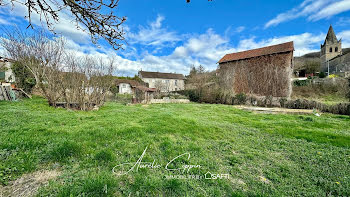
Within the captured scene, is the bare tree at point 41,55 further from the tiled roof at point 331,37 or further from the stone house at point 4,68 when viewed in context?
the tiled roof at point 331,37

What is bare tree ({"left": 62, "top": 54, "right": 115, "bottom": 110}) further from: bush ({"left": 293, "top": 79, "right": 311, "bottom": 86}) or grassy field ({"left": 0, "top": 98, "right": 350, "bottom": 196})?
bush ({"left": 293, "top": 79, "right": 311, "bottom": 86})

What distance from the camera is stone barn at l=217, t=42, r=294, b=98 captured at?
17.8 metres

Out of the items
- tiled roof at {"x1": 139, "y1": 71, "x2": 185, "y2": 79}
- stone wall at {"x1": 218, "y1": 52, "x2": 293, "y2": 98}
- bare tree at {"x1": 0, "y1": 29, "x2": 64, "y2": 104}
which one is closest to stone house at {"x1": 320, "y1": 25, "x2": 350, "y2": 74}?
stone wall at {"x1": 218, "y1": 52, "x2": 293, "y2": 98}

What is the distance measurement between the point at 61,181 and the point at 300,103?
1456 centimetres

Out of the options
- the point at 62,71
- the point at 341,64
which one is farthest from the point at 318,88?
the point at 62,71

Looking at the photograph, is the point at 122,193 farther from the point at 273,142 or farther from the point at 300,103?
the point at 300,103

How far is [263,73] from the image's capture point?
18828mm

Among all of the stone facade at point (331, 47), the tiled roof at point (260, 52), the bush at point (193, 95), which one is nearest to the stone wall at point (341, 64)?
the stone facade at point (331, 47)

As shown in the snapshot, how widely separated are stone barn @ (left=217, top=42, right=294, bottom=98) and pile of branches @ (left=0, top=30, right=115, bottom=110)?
43.9 feet

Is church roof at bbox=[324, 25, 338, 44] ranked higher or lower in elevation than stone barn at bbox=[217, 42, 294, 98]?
higher

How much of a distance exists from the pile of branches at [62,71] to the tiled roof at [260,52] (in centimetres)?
2079

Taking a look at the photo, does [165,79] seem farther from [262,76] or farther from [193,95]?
[262,76]

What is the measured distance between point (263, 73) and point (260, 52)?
4882 millimetres

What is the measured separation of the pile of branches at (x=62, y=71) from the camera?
8.21 metres
